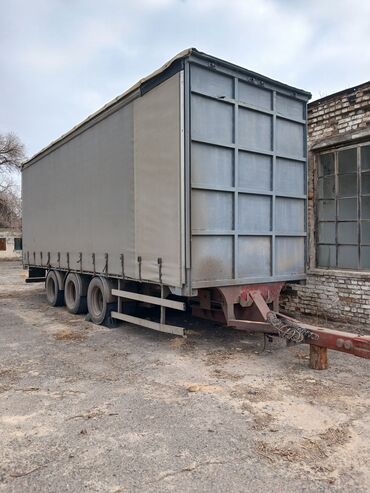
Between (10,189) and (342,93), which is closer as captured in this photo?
(342,93)

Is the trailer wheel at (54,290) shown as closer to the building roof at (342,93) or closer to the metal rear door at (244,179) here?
the metal rear door at (244,179)

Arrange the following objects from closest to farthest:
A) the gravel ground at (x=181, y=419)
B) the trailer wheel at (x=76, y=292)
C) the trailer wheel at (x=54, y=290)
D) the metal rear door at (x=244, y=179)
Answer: the gravel ground at (x=181, y=419) → the metal rear door at (x=244, y=179) → the trailer wheel at (x=76, y=292) → the trailer wheel at (x=54, y=290)

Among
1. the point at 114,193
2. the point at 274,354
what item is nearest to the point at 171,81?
the point at 114,193

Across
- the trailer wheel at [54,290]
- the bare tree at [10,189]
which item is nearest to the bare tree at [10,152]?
the bare tree at [10,189]

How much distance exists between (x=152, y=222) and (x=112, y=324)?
2608 mm

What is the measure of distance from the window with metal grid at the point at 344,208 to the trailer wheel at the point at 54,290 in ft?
20.4

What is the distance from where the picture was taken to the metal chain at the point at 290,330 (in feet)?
16.1

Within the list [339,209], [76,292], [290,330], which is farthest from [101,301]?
[339,209]

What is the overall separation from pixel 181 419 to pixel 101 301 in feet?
15.9

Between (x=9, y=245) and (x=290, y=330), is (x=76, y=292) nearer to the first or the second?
(x=290, y=330)

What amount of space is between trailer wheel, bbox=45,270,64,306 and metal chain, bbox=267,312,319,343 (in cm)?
630

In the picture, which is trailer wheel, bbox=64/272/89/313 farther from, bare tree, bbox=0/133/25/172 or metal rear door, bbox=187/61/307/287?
bare tree, bbox=0/133/25/172

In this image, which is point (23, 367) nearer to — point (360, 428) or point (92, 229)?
point (92, 229)

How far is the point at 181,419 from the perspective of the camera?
3.77 m
